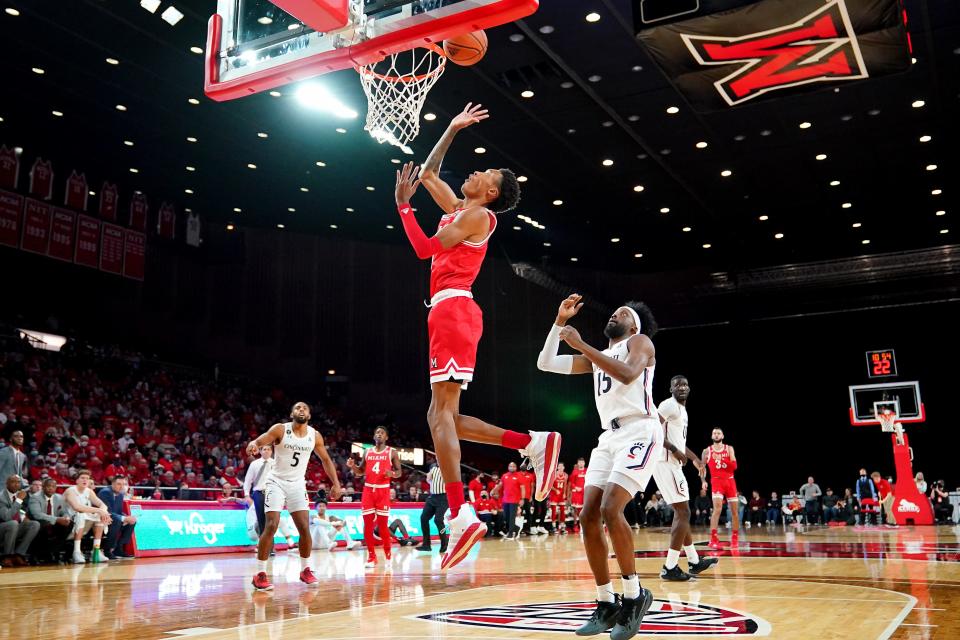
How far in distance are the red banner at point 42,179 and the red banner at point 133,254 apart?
2.86m

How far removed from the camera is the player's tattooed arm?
7.84 metres

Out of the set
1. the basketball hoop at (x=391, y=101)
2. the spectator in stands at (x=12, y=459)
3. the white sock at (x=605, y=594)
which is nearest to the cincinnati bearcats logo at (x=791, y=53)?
the basketball hoop at (x=391, y=101)

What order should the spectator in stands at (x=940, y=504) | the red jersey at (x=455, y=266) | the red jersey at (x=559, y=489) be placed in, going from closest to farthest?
the red jersey at (x=455, y=266)
the red jersey at (x=559, y=489)
the spectator in stands at (x=940, y=504)

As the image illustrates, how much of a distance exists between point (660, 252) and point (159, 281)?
15845 mm

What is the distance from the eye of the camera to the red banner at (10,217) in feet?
64.6

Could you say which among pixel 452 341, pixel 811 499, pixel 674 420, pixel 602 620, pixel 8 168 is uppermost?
pixel 8 168

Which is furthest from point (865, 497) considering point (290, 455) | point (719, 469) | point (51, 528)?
point (51, 528)

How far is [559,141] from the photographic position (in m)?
16.4

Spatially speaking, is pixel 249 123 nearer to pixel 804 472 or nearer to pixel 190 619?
pixel 190 619

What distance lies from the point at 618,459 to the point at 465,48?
3.01 m

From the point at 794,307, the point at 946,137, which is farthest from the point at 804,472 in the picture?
the point at 946,137

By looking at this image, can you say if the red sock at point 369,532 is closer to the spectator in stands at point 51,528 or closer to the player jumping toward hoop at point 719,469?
the spectator in stands at point 51,528

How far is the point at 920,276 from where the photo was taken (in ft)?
78.7

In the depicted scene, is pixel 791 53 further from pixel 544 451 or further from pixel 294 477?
pixel 294 477
